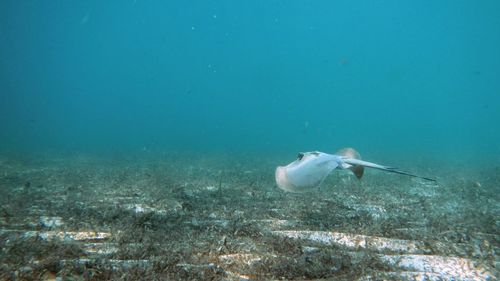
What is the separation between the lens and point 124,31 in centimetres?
8281

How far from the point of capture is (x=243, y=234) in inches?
183

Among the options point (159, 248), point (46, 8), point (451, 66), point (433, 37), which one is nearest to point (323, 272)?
point (159, 248)

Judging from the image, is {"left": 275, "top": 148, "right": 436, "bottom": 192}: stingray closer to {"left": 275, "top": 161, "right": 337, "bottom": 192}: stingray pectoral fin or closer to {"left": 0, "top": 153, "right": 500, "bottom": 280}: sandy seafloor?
{"left": 275, "top": 161, "right": 337, "bottom": 192}: stingray pectoral fin

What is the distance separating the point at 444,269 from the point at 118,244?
12.9ft

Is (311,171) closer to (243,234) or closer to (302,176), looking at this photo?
(302,176)

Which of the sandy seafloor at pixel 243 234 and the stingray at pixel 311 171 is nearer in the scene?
the sandy seafloor at pixel 243 234

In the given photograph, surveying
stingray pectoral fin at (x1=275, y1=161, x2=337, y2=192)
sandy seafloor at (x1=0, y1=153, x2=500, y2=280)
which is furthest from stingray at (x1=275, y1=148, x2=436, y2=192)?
sandy seafloor at (x1=0, y1=153, x2=500, y2=280)

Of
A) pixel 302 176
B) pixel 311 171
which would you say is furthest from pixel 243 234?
pixel 311 171

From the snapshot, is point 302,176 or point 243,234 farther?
point 243,234

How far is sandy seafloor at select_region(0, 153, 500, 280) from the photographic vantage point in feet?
10.9

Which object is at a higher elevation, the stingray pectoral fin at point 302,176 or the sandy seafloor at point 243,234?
the stingray pectoral fin at point 302,176

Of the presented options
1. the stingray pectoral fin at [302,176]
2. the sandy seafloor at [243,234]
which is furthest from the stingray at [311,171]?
the sandy seafloor at [243,234]

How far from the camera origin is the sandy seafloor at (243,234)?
3332mm

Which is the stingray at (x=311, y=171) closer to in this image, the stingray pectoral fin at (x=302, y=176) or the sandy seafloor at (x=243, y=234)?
the stingray pectoral fin at (x=302, y=176)
